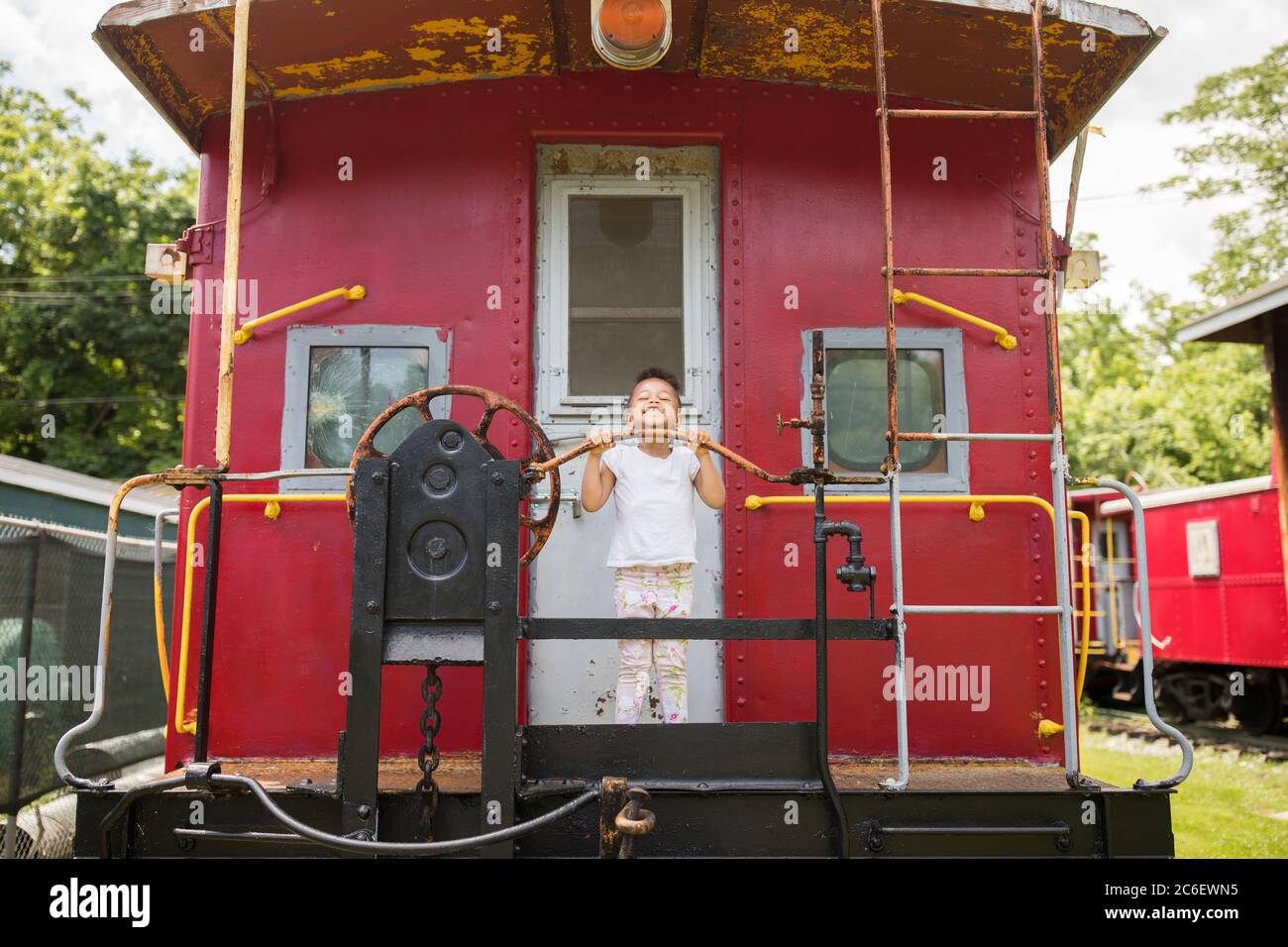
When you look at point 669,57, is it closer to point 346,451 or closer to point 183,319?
point 346,451

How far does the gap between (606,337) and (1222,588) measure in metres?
11.3

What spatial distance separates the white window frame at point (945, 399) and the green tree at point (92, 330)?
66.3 feet

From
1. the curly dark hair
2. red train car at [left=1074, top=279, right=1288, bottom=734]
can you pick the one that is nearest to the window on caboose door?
the curly dark hair

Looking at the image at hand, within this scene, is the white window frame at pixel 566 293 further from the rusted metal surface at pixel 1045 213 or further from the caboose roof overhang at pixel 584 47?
the rusted metal surface at pixel 1045 213

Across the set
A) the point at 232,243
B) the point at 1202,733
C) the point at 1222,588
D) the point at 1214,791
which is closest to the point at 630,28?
the point at 232,243

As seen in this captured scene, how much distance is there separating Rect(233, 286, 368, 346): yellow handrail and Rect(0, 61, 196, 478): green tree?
19.1 m

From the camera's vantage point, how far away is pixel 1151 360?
111ft

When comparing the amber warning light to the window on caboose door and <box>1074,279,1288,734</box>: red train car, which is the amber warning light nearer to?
the window on caboose door

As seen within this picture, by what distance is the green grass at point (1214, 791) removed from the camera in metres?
7.12

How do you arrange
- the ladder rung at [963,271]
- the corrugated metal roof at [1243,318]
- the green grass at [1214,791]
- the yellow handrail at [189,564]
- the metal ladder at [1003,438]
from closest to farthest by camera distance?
the metal ladder at [1003,438], the ladder rung at [963,271], the yellow handrail at [189,564], the green grass at [1214,791], the corrugated metal roof at [1243,318]

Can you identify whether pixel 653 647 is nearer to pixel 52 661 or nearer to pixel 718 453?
pixel 718 453

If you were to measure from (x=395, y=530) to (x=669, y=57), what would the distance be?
2419 mm

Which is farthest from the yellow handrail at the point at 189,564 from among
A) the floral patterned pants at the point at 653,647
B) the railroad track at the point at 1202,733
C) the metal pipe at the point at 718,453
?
the railroad track at the point at 1202,733

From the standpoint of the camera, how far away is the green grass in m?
7.12
